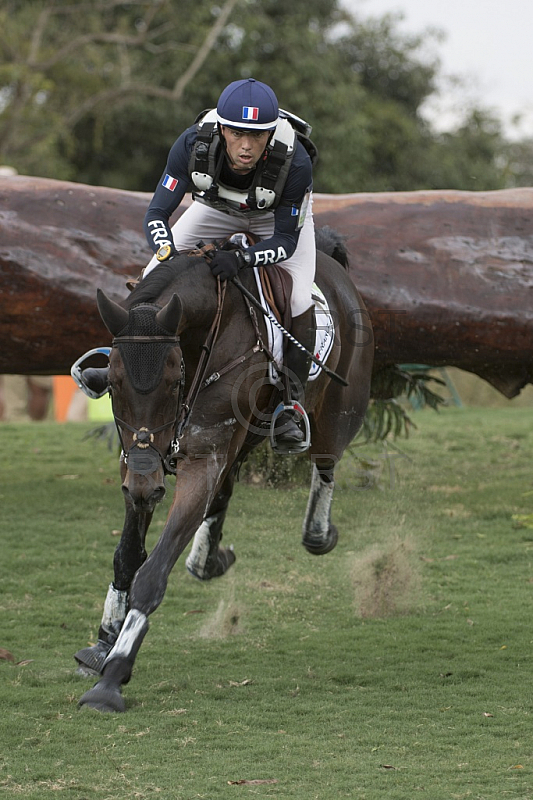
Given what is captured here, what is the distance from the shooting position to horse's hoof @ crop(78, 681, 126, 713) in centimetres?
463

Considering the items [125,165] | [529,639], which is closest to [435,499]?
[529,639]

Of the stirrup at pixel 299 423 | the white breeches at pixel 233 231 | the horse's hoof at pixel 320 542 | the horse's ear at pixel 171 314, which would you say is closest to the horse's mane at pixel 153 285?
the horse's ear at pixel 171 314

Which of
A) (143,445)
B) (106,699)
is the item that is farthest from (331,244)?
(106,699)

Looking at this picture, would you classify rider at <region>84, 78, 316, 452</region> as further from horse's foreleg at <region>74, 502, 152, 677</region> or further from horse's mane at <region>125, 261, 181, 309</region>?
horse's foreleg at <region>74, 502, 152, 677</region>

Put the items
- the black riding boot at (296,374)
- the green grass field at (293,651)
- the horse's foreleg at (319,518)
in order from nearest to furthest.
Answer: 1. the green grass field at (293,651)
2. the black riding boot at (296,374)
3. the horse's foreleg at (319,518)

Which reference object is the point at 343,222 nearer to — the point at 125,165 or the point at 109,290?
the point at 109,290

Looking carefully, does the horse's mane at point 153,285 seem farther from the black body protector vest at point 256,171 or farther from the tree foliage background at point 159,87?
the tree foliage background at point 159,87

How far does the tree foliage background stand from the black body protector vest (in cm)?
1773

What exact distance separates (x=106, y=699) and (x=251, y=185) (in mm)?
2470

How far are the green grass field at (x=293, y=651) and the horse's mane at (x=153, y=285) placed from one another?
1.82 meters

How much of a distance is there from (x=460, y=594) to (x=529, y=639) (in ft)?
3.84

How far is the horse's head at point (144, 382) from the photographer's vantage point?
4.46 metres

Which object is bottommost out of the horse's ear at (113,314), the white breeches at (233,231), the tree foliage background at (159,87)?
the horse's ear at (113,314)

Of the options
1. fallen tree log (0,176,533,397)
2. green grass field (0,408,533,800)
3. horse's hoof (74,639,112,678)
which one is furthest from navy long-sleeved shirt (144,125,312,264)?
fallen tree log (0,176,533,397)
